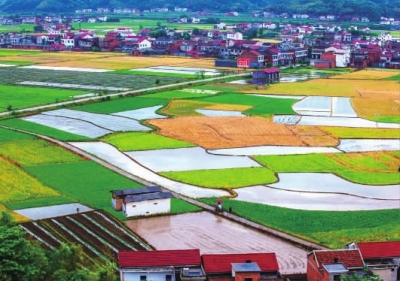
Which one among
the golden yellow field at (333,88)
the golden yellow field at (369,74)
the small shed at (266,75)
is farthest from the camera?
the golden yellow field at (369,74)

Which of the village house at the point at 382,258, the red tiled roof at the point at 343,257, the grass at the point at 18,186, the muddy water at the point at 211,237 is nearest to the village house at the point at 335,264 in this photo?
the red tiled roof at the point at 343,257

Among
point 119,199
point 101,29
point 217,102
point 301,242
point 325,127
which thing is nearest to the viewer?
point 301,242

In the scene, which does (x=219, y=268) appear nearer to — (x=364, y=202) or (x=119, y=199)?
(x=119, y=199)

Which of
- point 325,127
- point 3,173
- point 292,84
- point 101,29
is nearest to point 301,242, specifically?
point 3,173

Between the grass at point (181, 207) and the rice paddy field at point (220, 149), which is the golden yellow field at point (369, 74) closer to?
the rice paddy field at point (220, 149)

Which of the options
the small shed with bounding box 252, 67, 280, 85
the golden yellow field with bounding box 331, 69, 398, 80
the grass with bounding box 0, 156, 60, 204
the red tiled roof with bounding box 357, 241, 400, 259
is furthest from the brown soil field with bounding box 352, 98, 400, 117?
the red tiled roof with bounding box 357, 241, 400, 259

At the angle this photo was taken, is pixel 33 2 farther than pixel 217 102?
Yes

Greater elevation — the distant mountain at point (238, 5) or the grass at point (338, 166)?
the distant mountain at point (238, 5)
